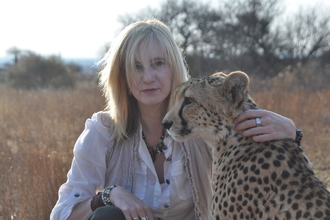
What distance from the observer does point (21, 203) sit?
88.1 inches

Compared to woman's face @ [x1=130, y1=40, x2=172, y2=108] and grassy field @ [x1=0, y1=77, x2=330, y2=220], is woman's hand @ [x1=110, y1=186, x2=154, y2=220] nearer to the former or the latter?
woman's face @ [x1=130, y1=40, x2=172, y2=108]

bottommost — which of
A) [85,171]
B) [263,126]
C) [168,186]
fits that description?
[168,186]

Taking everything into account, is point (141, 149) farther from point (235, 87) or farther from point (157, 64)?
point (235, 87)

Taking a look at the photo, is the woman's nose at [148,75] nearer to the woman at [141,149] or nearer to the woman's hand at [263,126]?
the woman at [141,149]

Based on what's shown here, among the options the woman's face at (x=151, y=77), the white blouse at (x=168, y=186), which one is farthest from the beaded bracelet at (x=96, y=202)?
the woman's face at (x=151, y=77)

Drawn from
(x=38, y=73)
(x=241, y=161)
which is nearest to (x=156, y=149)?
(x=241, y=161)

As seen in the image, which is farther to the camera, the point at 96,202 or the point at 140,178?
the point at 140,178

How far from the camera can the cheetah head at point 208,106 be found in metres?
1.44

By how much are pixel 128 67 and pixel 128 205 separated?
68cm

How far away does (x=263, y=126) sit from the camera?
141 cm

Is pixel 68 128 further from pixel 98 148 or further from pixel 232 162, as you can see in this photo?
pixel 232 162

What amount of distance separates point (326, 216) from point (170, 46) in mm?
1086

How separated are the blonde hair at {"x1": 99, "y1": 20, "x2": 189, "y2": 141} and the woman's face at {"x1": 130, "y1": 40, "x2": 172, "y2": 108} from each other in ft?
0.10

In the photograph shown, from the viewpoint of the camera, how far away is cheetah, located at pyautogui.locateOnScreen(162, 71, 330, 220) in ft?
3.96
